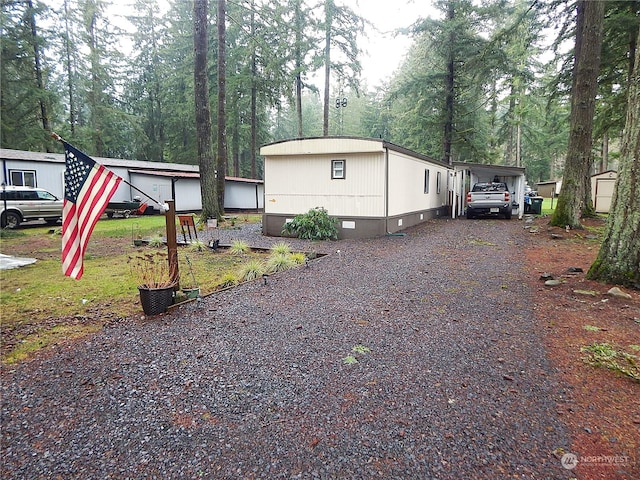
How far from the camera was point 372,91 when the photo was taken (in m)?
40.0

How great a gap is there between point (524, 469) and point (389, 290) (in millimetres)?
3719

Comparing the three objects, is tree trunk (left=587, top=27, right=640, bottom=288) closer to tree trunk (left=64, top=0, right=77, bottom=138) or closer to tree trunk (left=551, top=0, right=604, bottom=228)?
tree trunk (left=551, top=0, right=604, bottom=228)

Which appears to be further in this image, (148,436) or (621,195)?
(621,195)

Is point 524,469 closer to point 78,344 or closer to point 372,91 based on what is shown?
point 78,344

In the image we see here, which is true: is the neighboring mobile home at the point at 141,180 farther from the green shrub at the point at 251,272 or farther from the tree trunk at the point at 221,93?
the green shrub at the point at 251,272

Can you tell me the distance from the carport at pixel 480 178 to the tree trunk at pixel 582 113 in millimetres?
4540

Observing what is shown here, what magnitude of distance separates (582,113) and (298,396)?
1229 centimetres

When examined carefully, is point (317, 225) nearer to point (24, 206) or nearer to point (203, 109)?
point (203, 109)

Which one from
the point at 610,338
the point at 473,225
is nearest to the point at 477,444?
the point at 610,338

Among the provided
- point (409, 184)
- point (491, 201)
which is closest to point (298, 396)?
point (409, 184)

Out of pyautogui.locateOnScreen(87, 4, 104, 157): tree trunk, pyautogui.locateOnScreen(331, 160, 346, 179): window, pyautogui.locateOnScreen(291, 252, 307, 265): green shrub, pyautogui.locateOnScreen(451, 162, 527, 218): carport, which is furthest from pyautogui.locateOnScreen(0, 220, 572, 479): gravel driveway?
pyautogui.locateOnScreen(87, 4, 104, 157): tree trunk

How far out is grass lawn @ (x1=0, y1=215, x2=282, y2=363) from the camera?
14.1 feet

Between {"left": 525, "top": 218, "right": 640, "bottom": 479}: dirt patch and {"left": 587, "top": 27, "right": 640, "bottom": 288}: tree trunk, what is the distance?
0.29m

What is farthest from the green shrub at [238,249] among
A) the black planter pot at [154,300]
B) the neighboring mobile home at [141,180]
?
the neighboring mobile home at [141,180]
